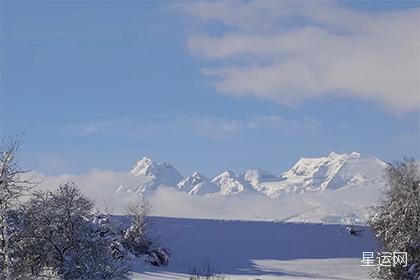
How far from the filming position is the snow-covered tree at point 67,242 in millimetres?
38094

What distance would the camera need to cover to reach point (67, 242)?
39.9m

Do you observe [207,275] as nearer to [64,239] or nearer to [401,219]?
[64,239]

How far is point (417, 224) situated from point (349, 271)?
19636 millimetres

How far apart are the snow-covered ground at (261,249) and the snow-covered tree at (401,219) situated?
1288 cm

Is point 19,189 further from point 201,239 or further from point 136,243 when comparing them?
point 201,239

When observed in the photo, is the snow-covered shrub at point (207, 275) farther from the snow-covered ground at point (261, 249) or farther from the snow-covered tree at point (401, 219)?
the snow-covered tree at point (401, 219)

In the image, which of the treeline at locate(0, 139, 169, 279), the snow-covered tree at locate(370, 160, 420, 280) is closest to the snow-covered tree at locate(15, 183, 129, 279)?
the treeline at locate(0, 139, 169, 279)

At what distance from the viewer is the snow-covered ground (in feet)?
209

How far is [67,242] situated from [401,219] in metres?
19.5

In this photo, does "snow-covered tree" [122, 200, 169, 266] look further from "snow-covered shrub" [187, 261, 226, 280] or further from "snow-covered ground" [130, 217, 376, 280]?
"snow-covered shrub" [187, 261, 226, 280]

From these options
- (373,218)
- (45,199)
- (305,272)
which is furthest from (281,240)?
(45,199)

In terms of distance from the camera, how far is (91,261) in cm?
3875

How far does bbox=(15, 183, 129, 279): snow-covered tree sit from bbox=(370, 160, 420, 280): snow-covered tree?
16623 millimetres

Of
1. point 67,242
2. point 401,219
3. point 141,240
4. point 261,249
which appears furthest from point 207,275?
point 261,249
